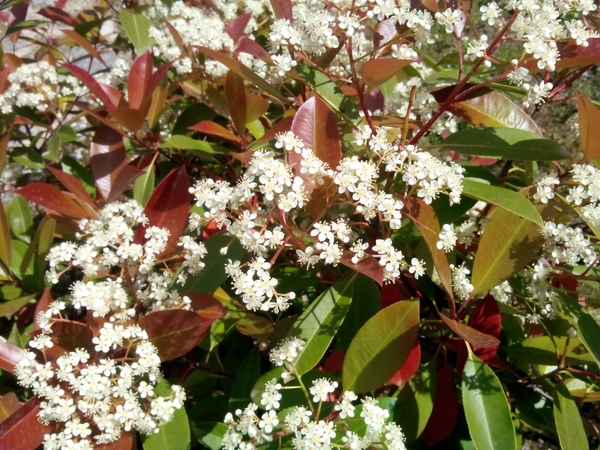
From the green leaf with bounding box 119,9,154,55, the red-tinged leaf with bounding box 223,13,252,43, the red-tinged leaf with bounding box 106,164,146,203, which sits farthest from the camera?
the green leaf with bounding box 119,9,154,55

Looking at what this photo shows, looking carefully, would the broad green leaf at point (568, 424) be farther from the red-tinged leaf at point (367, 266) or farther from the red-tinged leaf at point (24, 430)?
the red-tinged leaf at point (24, 430)

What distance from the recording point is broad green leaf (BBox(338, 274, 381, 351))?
1.31 m

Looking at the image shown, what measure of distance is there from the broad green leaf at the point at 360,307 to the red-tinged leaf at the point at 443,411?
0.95 feet

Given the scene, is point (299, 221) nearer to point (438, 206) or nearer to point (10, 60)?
point (438, 206)

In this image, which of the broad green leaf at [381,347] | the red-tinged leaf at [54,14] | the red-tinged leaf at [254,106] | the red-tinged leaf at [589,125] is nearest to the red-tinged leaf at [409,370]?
the broad green leaf at [381,347]

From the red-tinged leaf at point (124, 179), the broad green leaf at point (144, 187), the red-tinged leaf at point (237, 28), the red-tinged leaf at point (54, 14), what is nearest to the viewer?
the red-tinged leaf at point (124, 179)

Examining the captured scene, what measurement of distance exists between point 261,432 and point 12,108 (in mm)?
1780

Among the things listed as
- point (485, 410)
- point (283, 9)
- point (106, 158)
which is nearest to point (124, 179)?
point (106, 158)

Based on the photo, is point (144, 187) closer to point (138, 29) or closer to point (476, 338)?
point (138, 29)

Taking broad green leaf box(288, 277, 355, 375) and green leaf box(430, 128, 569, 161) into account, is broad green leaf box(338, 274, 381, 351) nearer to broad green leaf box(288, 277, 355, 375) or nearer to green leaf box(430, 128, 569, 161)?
broad green leaf box(288, 277, 355, 375)

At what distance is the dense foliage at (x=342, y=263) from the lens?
1.05m

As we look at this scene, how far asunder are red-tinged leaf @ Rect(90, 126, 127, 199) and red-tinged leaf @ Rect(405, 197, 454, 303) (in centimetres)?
107

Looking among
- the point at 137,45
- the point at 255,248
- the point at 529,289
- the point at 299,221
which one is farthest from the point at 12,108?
the point at 529,289

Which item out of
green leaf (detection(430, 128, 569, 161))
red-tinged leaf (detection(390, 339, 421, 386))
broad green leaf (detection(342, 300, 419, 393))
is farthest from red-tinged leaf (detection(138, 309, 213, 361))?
green leaf (detection(430, 128, 569, 161))
